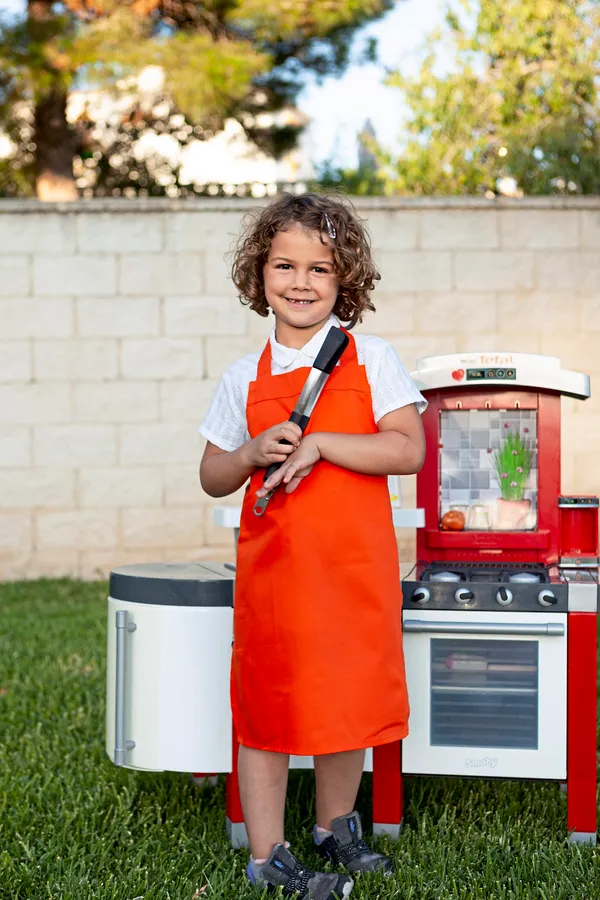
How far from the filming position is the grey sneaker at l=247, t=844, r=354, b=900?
250 centimetres

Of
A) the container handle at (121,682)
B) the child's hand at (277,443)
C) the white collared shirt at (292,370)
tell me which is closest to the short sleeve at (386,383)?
the white collared shirt at (292,370)

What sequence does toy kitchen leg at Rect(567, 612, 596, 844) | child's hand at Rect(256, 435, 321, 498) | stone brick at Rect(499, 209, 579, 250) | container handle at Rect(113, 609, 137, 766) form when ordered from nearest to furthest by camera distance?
1. child's hand at Rect(256, 435, 321, 498)
2. toy kitchen leg at Rect(567, 612, 596, 844)
3. container handle at Rect(113, 609, 137, 766)
4. stone brick at Rect(499, 209, 579, 250)

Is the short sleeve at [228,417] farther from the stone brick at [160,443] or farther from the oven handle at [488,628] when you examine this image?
the stone brick at [160,443]

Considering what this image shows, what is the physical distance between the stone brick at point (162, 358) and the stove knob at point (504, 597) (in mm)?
4447

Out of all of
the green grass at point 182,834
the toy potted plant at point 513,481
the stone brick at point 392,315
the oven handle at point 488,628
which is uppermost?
the stone brick at point 392,315

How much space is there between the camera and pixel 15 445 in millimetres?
7133

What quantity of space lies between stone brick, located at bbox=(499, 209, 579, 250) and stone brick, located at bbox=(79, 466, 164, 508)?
106 inches

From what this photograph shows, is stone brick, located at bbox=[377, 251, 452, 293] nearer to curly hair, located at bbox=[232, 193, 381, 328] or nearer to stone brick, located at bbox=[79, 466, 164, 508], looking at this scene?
stone brick, located at bbox=[79, 466, 164, 508]

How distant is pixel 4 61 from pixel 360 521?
8.17 meters

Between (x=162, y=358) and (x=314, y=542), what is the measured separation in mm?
4741

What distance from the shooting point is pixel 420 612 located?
9.48 feet

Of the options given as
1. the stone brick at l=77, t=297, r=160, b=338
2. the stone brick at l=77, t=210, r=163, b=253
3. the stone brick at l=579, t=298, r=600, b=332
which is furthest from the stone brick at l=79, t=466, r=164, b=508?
the stone brick at l=579, t=298, r=600, b=332

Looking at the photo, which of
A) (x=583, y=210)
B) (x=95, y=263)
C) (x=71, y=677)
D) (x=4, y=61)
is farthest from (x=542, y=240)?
(x=4, y=61)

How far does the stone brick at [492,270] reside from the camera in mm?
6961
